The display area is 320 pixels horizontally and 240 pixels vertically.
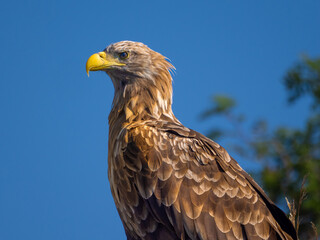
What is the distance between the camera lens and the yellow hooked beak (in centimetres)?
573

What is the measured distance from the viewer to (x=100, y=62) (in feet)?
18.9

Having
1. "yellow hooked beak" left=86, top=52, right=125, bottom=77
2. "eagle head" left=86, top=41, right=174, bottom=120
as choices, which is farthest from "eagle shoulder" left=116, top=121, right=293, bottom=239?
"yellow hooked beak" left=86, top=52, right=125, bottom=77

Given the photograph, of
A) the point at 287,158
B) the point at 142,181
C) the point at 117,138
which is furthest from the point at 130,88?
the point at 287,158

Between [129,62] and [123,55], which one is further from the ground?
[123,55]

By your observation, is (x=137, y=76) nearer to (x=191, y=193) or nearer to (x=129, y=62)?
(x=129, y=62)

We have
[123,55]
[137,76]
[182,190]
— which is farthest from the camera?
[123,55]

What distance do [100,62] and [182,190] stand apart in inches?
78.4

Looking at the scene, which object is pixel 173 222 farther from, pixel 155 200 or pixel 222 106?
pixel 222 106

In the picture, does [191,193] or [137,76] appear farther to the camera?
[137,76]

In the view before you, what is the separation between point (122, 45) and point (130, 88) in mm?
572

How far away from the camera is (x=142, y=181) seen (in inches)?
188

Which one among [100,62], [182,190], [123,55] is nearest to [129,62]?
Result: [123,55]

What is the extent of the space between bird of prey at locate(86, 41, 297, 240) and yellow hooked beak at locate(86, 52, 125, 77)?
0.94 m

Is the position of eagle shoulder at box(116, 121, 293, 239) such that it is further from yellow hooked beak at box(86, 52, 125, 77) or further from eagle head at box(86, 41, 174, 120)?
yellow hooked beak at box(86, 52, 125, 77)
